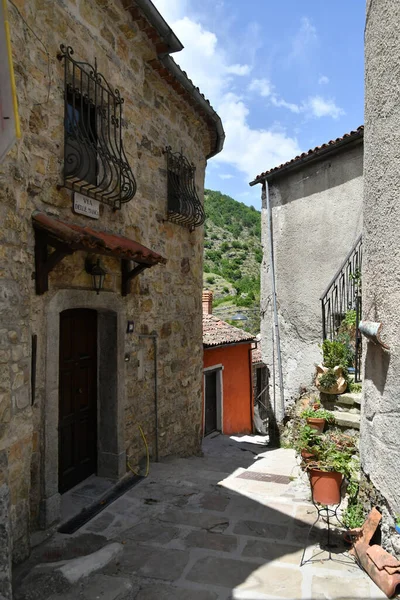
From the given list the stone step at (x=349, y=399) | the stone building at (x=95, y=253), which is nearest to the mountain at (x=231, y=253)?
the stone building at (x=95, y=253)

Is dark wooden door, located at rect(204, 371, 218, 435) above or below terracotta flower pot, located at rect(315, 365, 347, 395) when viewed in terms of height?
below

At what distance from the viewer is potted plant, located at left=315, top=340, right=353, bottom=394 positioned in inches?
219

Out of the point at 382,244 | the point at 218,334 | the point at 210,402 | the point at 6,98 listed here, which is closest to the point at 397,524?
the point at 382,244

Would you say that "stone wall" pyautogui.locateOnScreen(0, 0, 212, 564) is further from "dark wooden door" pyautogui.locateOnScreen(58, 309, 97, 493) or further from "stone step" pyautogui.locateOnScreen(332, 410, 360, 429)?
"stone step" pyautogui.locateOnScreen(332, 410, 360, 429)

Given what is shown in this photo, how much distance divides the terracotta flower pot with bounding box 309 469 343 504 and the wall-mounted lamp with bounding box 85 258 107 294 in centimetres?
289

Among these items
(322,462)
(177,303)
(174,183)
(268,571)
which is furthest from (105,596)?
(174,183)

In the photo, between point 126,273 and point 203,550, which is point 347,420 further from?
point 126,273

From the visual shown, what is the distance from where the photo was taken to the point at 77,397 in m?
5.20

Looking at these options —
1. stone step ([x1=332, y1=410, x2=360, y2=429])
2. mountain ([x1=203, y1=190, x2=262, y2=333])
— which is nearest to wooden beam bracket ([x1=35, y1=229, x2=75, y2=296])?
stone step ([x1=332, y1=410, x2=360, y2=429])

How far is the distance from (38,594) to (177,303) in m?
4.66

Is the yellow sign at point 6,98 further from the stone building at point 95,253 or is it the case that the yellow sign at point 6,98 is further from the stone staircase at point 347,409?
the stone staircase at point 347,409

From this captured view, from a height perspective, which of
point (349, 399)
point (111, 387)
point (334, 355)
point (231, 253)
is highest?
point (231, 253)

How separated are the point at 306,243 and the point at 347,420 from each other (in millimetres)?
4966

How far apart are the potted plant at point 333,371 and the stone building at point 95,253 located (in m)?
2.32
